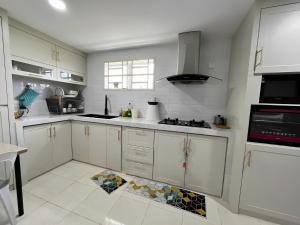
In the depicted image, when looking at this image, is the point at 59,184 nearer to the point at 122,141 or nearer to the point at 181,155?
the point at 122,141

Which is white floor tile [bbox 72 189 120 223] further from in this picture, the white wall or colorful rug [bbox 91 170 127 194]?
the white wall

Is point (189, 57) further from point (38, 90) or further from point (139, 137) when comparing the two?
point (38, 90)

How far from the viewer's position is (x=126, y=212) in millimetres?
1503

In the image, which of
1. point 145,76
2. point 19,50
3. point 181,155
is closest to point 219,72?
point 145,76

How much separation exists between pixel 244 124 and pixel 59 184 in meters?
2.57

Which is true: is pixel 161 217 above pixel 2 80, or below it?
below

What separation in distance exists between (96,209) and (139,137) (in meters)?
1.03

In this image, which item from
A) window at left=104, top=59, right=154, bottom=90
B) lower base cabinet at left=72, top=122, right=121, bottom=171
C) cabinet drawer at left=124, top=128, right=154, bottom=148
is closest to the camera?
cabinet drawer at left=124, top=128, right=154, bottom=148

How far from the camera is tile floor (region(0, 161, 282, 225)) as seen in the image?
1.39m

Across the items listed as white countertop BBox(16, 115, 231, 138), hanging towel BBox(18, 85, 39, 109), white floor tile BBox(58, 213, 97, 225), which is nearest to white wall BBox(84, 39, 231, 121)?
white countertop BBox(16, 115, 231, 138)

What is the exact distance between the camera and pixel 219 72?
2209 mm

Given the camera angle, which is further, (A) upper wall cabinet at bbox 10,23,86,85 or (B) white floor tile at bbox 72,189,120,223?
(A) upper wall cabinet at bbox 10,23,86,85

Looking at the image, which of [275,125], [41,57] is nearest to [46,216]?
[41,57]

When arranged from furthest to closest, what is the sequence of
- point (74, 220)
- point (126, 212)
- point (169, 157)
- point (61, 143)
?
point (61, 143) < point (169, 157) < point (126, 212) < point (74, 220)
